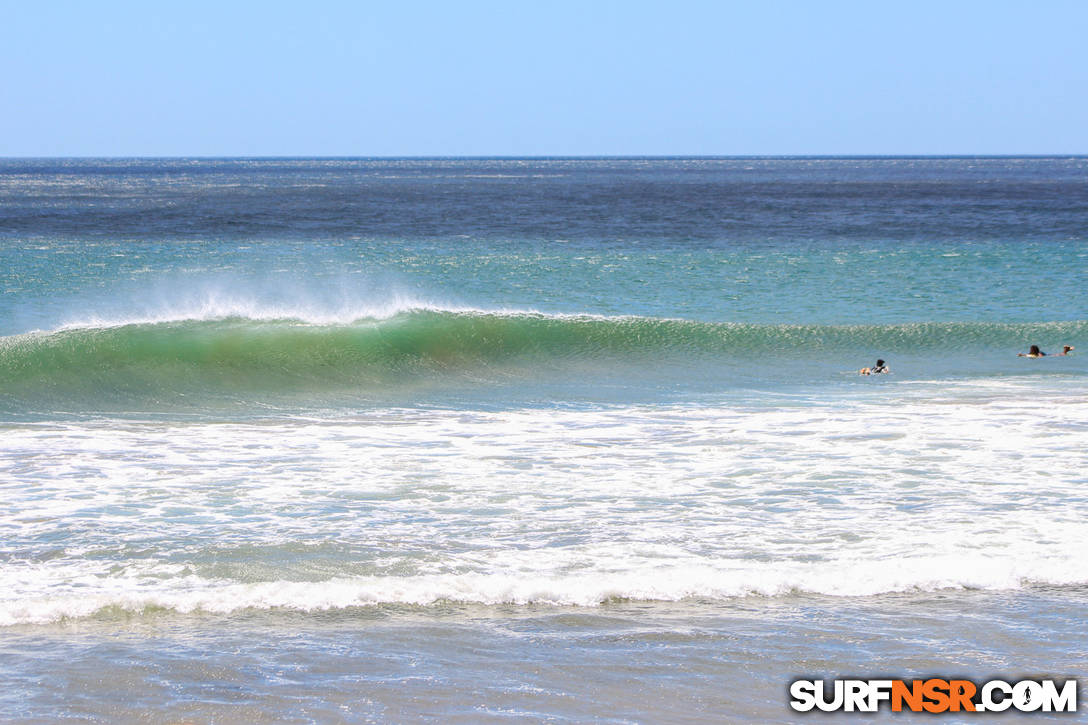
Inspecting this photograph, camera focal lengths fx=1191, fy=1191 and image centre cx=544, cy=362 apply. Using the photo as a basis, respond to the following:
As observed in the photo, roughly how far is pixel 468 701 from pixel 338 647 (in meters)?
1.02

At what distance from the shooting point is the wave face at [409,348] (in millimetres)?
16297

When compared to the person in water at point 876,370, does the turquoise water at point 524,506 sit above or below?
above

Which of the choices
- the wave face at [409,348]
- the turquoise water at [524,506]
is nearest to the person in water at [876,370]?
the turquoise water at [524,506]

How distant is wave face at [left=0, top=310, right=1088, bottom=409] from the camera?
53.5ft

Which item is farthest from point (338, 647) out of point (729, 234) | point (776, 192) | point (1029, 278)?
point (776, 192)

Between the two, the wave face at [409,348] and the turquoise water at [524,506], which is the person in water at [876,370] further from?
the wave face at [409,348]

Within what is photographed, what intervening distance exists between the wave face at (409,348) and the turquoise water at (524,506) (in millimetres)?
95

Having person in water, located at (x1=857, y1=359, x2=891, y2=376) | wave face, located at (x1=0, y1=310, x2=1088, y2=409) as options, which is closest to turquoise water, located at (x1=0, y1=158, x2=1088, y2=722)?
wave face, located at (x1=0, y1=310, x2=1088, y2=409)

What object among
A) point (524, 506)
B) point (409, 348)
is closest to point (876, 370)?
point (409, 348)

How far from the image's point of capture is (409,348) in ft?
61.1

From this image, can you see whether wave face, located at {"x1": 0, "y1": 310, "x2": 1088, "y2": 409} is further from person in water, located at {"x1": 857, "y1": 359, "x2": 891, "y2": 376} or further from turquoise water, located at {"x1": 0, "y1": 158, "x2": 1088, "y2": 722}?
person in water, located at {"x1": 857, "y1": 359, "x2": 891, "y2": 376}

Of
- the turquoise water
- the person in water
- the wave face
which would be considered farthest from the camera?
the person in water

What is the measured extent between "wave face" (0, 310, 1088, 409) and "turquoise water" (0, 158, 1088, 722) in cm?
10

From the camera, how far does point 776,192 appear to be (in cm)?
8975
